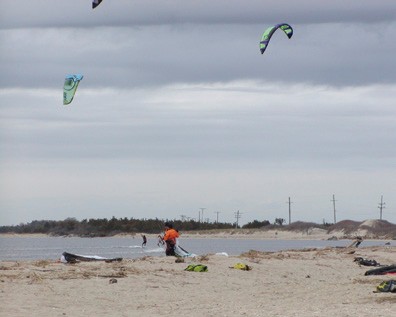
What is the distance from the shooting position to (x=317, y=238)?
330 ft

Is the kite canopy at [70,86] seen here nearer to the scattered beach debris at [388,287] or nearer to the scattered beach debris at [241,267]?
the scattered beach debris at [241,267]

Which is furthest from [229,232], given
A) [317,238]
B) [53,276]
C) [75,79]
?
[53,276]

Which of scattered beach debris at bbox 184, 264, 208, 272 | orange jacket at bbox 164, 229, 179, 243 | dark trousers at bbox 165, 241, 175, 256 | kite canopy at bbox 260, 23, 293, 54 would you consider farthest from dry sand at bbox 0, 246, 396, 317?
kite canopy at bbox 260, 23, 293, 54

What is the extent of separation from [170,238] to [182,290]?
22.4ft

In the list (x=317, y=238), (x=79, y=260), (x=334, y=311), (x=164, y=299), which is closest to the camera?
(x=334, y=311)

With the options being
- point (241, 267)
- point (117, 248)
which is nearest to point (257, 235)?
point (117, 248)

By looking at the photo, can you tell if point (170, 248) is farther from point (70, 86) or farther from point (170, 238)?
point (70, 86)

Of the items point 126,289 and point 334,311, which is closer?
point 334,311

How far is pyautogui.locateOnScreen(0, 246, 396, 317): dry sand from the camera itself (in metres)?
15.8

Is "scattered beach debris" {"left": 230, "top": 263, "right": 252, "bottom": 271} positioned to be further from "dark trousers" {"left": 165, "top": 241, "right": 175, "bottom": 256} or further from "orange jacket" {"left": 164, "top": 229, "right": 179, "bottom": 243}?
"dark trousers" {"left": 165, "top": 241, "right": 175, "bottom": 256}

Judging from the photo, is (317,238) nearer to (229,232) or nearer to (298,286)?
(229,232)

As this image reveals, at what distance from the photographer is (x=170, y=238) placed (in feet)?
85.7

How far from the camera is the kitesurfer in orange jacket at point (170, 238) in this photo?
85.5ft

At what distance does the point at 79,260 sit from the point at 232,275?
13.6 feet
